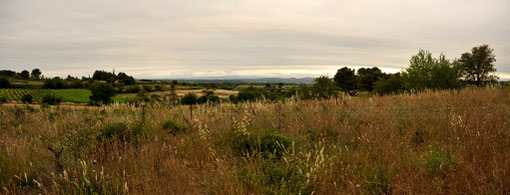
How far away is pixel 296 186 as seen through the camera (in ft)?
10.2

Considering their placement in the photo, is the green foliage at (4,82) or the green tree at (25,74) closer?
the green foliage at (4,82)

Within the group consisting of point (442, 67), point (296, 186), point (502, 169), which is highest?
point (442, 67)

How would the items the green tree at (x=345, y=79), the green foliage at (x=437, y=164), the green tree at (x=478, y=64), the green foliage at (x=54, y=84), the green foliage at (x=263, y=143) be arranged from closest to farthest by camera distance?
the green foliage at (x=437, y=164), the green foliage at (x=263, y=143), the green tree at (x=478, y=64), the green tree at (x=345, y=79), the green foliage at (x=54, y=84)

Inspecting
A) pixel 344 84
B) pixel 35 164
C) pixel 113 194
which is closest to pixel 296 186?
pixel 113 194

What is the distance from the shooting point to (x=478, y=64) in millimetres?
48156

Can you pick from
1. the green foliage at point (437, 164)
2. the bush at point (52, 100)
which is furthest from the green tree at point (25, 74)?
the green foliage at point (437, 164)

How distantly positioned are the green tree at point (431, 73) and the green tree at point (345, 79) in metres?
35.9

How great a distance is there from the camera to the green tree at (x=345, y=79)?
74.3 meters

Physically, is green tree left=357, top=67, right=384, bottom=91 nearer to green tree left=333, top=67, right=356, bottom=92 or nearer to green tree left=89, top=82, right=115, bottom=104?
green tree left=333, top=67, right=356, bottom=92

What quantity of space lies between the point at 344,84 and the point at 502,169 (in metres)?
75.3

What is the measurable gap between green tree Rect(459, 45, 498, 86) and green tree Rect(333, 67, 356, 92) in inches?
1079

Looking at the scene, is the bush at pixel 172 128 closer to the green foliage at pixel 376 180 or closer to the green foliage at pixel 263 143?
the green foliage at pixel 263 143

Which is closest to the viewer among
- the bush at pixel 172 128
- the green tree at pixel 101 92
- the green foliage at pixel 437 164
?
the green foliage at pixel 437 164

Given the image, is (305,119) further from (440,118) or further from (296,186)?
(296,186)
